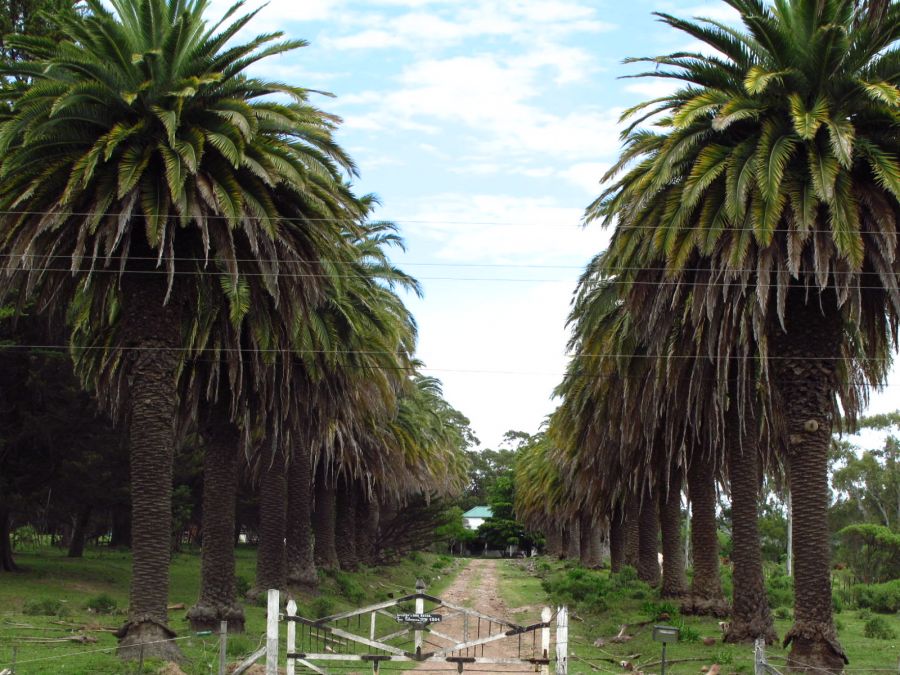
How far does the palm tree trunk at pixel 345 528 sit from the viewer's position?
4741 cm

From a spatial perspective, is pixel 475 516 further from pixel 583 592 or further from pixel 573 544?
pixel 583 592

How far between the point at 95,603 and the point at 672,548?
56.9ft

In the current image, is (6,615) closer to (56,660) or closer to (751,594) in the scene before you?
(56,660)

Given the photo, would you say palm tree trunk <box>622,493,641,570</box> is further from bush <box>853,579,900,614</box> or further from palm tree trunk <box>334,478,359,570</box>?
palm tree trunk <box>334,478,359,570</box>

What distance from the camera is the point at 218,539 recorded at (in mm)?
23172

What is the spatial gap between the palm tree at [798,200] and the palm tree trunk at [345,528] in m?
→ 30.5

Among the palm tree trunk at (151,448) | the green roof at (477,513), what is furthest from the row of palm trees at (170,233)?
the green roof at (477,513)

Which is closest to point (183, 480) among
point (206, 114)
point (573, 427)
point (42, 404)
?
point (42, 404)

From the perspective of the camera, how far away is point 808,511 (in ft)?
60.4

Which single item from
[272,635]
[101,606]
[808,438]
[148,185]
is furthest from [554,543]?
[272,635]

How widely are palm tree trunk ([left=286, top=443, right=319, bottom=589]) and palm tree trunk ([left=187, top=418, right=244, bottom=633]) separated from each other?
922 centimetres

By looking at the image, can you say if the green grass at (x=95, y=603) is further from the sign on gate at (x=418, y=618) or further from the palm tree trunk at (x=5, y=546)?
the sign on gate at (x=418, y=618)

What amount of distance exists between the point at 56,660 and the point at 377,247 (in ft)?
56.6

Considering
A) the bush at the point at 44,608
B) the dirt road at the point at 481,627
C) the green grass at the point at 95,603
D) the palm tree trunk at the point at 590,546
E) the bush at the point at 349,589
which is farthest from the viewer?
the palm tree trunk at the point at 590,546
